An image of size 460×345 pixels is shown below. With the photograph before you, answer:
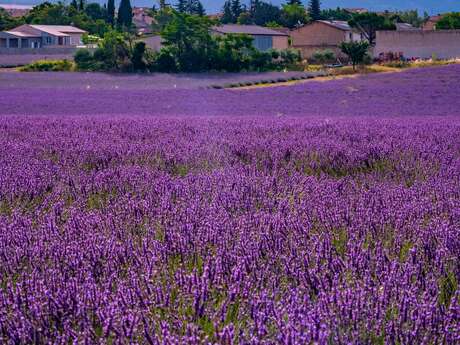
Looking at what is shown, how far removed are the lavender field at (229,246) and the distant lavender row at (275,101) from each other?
272 inches

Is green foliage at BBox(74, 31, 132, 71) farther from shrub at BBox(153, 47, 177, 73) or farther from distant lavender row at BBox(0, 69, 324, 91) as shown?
distant lavender row at BBox(0, 69, 324, 91)

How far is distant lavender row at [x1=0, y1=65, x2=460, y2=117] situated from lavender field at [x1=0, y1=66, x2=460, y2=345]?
6.91 meters

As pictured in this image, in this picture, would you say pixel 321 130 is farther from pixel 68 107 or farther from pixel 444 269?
pixel 68 107

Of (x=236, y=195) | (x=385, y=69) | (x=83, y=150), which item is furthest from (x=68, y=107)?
(x=385, y=69)

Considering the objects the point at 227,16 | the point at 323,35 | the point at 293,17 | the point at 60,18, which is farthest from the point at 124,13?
the point at 323,35

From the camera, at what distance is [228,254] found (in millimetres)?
2125

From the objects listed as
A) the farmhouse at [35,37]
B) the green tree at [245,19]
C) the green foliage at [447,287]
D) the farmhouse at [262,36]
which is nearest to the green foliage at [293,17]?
the green tree at [245,19]

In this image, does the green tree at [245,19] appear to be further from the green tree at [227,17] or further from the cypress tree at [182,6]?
the cypress tree at [182,6]

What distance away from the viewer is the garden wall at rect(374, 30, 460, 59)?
40.2 meters

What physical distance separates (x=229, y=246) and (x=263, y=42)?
49.2 meters

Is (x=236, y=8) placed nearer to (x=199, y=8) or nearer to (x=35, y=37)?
(x=199, y=8)

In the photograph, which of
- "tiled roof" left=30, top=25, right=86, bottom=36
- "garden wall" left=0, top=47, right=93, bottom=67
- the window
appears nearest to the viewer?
"garden wall" left=0, top=47, right=93, bottom=67

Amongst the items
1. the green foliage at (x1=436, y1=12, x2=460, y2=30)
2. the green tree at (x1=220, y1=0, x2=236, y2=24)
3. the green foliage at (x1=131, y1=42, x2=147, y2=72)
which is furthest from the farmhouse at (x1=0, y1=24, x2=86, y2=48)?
the green foliage at (x1=436, y1=12, x2=460, y2=30)

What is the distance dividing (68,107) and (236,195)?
10527 mm
